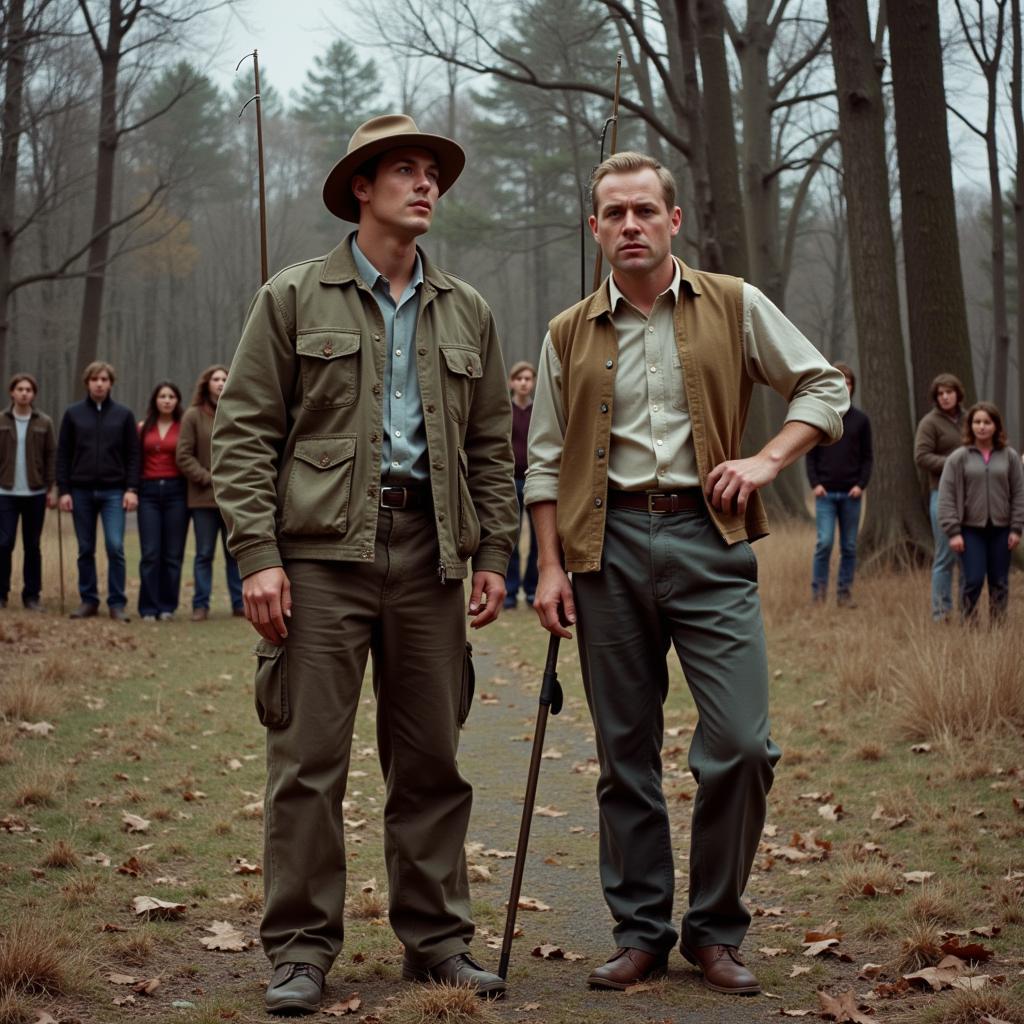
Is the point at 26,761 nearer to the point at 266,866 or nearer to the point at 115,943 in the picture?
the point at 115,943

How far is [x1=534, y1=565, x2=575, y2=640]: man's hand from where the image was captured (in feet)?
13.5

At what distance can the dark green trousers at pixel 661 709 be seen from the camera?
155 inches

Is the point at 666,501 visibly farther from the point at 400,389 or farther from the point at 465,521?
the point at 400,389

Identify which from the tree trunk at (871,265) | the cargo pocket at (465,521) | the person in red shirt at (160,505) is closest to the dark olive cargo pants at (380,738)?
the cargo pocket at (465,521)

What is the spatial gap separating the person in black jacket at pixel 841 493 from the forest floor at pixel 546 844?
→ 71.0 inches

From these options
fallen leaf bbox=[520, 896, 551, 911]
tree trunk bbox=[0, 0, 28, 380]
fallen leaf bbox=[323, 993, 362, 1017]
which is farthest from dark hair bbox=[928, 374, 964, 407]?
tree trunk bbox=[0, 0, 28, 380]

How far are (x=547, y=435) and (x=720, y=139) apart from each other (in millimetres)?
13253

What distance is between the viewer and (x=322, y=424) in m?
3.97

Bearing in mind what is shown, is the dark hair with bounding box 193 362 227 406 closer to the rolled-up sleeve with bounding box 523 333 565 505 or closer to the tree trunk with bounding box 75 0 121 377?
the tree trunk with bounding box 75 0 121 377

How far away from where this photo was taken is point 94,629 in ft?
38.8

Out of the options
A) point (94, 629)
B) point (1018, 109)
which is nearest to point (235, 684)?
point (94, 629)

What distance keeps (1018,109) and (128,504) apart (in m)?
16.9

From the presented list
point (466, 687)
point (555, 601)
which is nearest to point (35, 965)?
point (466, 687)

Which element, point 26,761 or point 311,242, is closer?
point 26,761
